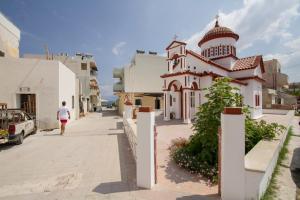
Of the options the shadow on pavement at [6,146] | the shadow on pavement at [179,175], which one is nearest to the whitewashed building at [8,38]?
the shadow on pavement at [6,146]

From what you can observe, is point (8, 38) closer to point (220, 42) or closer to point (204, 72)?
point (204, 72)

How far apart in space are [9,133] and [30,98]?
568cm

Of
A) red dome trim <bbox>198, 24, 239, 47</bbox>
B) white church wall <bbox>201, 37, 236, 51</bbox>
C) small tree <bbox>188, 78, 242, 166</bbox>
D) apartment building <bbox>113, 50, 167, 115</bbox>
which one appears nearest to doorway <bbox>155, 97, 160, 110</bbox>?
apartment building <bbox>113, 50, 167, 115</bbox>

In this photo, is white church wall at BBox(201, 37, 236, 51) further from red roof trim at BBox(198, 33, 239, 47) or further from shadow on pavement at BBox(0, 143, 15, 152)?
shadow on pavement at BBox(0, 143, 15, 152)

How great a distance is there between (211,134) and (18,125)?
326 inches

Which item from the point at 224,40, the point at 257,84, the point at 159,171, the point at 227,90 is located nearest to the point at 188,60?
the point at 224,40

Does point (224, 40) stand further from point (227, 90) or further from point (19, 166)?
point (19, 166)

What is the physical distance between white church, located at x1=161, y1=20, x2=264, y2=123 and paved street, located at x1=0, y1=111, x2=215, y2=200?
32.9 ft

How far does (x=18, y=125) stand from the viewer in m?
8.32

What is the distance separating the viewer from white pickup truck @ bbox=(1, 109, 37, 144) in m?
7.92

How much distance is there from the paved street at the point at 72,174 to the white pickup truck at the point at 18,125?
0.51 metres

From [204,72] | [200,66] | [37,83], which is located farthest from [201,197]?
[200,66]

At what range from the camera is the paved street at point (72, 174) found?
12.9 ft

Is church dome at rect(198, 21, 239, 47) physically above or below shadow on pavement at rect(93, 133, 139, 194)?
above
